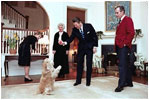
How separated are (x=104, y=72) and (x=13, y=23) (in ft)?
15.9

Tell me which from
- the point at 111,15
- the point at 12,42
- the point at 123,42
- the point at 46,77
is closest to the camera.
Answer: the point at 46,77

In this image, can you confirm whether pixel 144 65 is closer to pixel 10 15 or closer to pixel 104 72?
pixel 104 72

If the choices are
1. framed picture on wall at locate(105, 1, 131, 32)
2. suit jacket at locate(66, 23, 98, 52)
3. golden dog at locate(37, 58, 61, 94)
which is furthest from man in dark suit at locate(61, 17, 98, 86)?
framed picture on wall at locate(105, 1, 131, 32)

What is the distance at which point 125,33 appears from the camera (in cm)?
224

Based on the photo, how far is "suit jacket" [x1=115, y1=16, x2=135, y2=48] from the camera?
2.16 m

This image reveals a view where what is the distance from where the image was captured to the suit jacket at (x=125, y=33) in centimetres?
216

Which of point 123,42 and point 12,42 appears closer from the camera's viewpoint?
point 123,42

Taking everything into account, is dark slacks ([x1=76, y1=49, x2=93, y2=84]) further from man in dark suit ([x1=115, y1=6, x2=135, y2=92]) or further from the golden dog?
the golden dog

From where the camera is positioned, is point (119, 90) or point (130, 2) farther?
point (130, 2)

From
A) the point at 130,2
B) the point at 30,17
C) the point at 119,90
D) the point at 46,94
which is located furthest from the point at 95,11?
the point at 30,17

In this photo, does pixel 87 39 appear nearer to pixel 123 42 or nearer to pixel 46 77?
pixel 123 42

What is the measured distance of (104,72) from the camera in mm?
4570

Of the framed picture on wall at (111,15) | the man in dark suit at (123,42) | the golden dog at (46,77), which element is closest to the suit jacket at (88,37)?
the man in dark suit at (123,42)

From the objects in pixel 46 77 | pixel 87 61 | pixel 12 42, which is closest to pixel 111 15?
pixel 87 61
